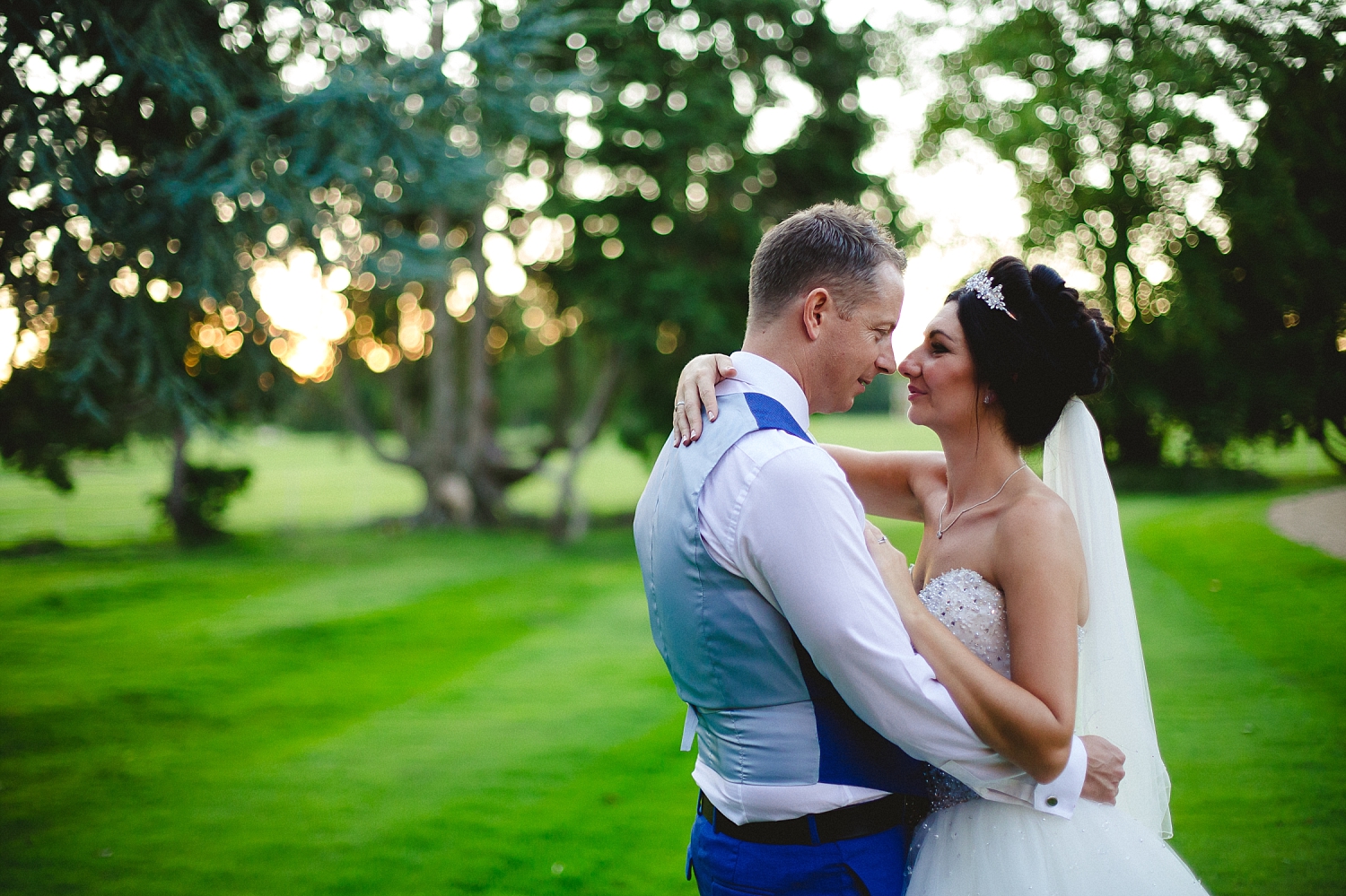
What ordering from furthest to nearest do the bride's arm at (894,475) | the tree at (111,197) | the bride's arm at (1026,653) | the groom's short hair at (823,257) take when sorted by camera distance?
the tree at (111,197), the bride's arm at (894,475), the groom's short hair at (823,257), the bride's arm at (1026,653)

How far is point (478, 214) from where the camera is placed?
20.6m

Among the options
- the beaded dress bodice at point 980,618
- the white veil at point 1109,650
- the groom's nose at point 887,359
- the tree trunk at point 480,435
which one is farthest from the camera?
the tree trunk at point 480,435

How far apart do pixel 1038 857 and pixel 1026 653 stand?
57 cm

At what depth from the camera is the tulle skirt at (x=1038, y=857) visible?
2.17 metres

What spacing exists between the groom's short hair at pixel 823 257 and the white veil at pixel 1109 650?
1.01 metres

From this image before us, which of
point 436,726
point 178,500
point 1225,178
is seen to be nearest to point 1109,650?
point 1225,178

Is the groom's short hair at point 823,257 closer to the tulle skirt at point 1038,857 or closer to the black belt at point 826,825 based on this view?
the black belt at point 826,825

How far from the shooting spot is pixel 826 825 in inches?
71.6

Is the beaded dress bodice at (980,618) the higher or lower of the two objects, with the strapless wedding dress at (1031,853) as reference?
higher

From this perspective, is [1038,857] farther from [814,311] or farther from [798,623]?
[814,311]

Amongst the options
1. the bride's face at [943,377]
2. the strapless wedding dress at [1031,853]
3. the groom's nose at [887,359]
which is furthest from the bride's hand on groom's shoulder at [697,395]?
the strapless wedding dress at [1031,853]

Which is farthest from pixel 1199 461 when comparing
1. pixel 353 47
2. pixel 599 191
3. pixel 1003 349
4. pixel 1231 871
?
pixel 1003 349

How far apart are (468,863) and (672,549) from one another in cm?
394

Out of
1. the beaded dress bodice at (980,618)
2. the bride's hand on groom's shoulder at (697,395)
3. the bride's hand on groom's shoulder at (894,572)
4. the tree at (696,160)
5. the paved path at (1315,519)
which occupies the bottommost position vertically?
the paved path at (1315,519)
